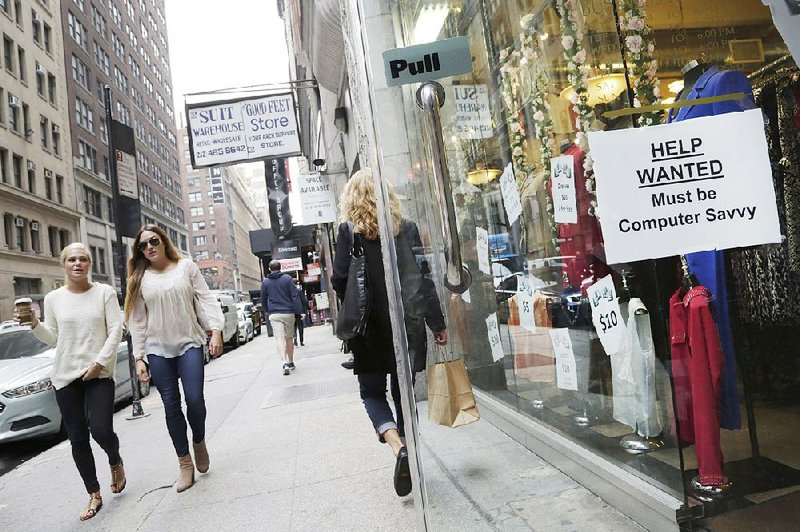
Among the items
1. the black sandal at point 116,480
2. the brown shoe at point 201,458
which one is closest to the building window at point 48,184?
the black sandal at point 116,480

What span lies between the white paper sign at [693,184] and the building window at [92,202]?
4748 cm

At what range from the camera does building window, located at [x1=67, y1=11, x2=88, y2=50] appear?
4494cm

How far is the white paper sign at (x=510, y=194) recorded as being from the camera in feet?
10.2

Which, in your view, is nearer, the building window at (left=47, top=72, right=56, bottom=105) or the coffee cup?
the coffee cup

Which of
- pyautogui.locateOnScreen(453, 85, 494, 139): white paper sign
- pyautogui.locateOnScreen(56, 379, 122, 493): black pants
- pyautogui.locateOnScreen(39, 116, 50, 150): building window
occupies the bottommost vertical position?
pyautogui.locateOnScreen(56, 379, 122, 493): black pants

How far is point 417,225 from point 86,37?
5545cm

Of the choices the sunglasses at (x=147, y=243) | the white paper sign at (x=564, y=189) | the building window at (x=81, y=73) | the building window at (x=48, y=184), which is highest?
the building window at (x=81, y=73)

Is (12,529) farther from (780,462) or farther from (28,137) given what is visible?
(28,137)

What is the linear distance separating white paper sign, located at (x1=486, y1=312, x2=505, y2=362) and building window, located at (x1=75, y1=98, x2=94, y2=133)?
48.4 meters

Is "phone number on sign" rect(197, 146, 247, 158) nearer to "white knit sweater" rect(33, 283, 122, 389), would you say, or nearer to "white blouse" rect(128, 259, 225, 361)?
"white blouse" rect(128, 259, 225, 361)

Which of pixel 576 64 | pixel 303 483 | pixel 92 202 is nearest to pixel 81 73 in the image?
pixel 92 202

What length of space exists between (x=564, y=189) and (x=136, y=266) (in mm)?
3332

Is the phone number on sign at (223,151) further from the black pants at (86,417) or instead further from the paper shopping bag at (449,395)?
the paper shopping bag at (449,395)

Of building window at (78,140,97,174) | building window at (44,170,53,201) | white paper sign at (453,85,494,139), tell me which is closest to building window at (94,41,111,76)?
building window at (78,140,97,174)
